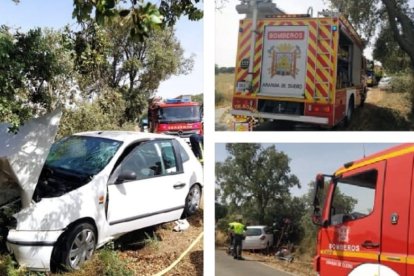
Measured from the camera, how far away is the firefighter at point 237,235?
152 inches

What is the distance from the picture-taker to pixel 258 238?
12.8 ft

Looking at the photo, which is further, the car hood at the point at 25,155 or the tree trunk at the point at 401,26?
the car hood at the point at 25,155

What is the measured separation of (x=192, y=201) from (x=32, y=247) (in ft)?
7.05

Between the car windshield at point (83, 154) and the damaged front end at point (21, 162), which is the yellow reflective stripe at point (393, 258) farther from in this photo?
the damaged front end at point (21, 162)

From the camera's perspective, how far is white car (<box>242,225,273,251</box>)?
3886 mm

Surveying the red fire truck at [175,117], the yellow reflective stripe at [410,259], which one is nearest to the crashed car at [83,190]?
the yellow reflective stripe at [410,259]

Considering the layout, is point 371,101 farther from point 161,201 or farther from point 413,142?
point 161,201

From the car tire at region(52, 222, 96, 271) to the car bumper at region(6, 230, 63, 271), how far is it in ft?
0.37

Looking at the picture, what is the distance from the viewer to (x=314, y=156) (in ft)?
12.7

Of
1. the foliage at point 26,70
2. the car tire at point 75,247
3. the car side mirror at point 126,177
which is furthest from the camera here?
the car side mirror at point 126,177

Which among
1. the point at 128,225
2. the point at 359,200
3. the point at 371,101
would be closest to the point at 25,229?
the point at 128,225

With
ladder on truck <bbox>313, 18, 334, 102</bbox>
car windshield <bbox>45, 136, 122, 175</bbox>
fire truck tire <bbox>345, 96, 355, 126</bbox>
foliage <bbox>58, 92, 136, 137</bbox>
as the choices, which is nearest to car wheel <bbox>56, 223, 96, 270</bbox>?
car windshield <bbox>45, 136, 122, 175</bbox>

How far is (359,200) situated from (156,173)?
2.59 metres

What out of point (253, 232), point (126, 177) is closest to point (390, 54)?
point (253, 232)
